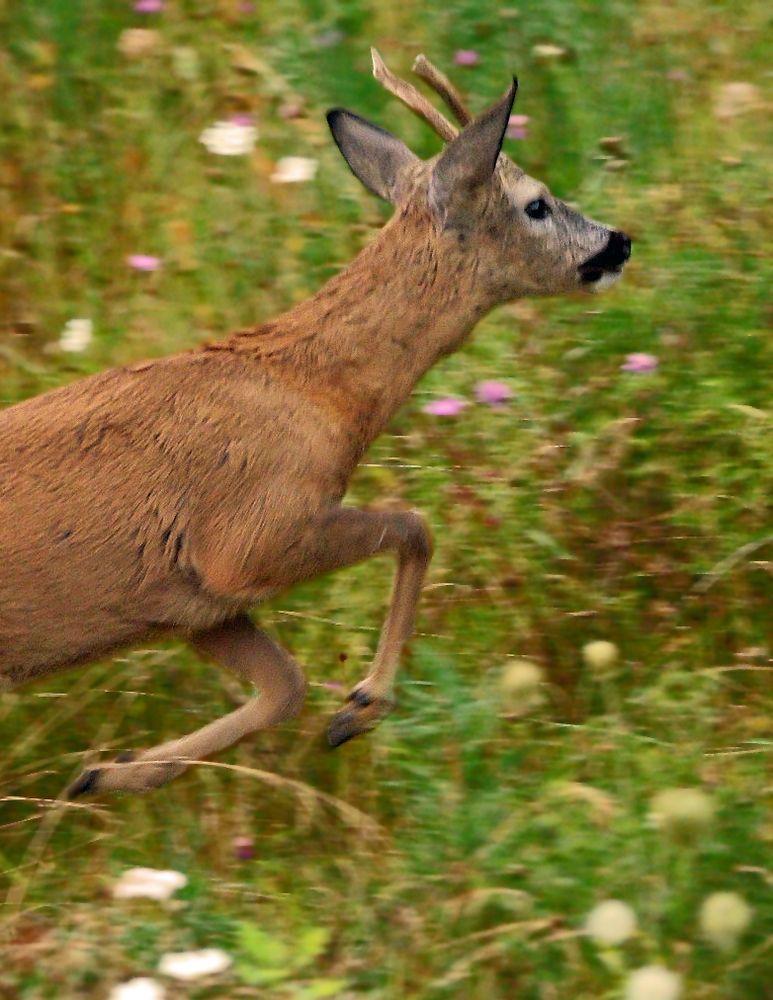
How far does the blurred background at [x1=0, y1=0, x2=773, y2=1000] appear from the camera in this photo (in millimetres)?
3891

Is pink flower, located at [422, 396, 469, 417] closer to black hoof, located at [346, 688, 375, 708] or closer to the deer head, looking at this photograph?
the deer head

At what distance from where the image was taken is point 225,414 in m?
4.53

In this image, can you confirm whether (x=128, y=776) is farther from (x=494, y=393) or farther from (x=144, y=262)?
(x=144, y=262)

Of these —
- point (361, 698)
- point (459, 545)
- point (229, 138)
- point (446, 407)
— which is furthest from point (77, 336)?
point (361, 698)

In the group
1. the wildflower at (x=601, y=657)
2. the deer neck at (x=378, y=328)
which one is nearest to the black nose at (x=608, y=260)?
the deer neck at (x=378, y=328)

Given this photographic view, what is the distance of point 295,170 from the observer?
6.09 meters

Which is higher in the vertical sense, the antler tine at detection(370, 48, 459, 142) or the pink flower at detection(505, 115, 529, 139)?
the antler tine at detection(370, 48, 459, 142)

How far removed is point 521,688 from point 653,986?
1.05 meters

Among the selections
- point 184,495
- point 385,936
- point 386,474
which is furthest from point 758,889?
point 386,474

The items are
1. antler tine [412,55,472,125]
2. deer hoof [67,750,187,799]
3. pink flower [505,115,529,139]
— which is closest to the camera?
deer hoof [67,750,187,799]

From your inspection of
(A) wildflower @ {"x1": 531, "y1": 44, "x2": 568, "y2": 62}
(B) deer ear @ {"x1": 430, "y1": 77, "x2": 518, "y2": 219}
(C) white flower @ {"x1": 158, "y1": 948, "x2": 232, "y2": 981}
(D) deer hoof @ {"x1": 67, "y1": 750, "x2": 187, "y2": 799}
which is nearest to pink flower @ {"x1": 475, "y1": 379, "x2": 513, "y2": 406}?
(B) deer ear @ {"x1": 430, "y1": 77, "x2": 518, "y2": 219}

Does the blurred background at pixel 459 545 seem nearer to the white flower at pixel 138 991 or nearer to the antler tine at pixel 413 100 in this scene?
the white flower at pixel 138 991

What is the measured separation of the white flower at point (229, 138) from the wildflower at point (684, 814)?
296cm

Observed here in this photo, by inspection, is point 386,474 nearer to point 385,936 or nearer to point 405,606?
point 405,606
